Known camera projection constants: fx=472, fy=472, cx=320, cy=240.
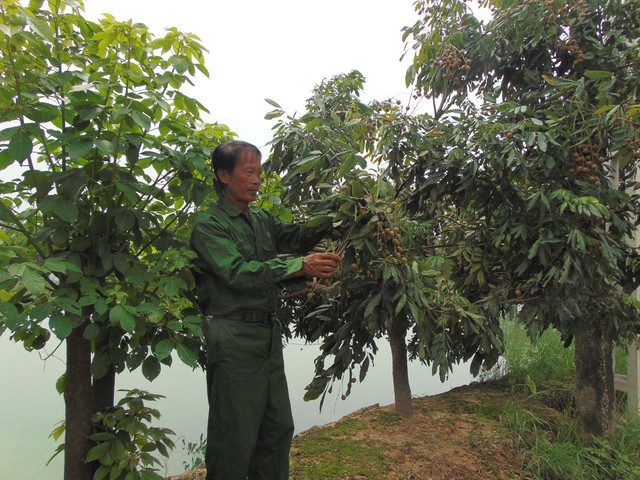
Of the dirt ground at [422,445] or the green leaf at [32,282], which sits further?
the dirt ground at [422,445]

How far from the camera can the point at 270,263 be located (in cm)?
132

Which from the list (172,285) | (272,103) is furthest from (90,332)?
(272,103)

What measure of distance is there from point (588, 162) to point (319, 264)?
1.19 m

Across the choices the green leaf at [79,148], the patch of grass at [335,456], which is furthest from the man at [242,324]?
the patch of grass at [335,456]

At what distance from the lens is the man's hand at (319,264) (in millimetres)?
1319

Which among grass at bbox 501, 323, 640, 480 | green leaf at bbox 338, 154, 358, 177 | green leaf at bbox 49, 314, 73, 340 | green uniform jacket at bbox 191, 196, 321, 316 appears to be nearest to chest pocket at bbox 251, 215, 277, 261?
green uniform jacket at bbox 191, 196, 321, 316

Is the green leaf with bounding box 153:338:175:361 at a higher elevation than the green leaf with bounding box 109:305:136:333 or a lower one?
lower

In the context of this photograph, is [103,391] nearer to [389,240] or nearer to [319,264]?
[319,264]

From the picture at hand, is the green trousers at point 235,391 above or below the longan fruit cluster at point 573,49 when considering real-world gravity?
below

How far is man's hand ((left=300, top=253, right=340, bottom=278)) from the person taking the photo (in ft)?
4.33

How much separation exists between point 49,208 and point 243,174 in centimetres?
54

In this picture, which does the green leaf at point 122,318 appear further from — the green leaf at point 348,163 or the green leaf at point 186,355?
the green leaf at point 348,163

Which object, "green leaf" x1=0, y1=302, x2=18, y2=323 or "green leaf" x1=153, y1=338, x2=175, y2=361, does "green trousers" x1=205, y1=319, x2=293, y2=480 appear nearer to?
"green leaf" x1=153, y1=338, x2=175, y2=361

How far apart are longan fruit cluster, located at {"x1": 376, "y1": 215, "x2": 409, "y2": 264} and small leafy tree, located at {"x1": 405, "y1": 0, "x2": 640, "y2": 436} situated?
0.51 m
